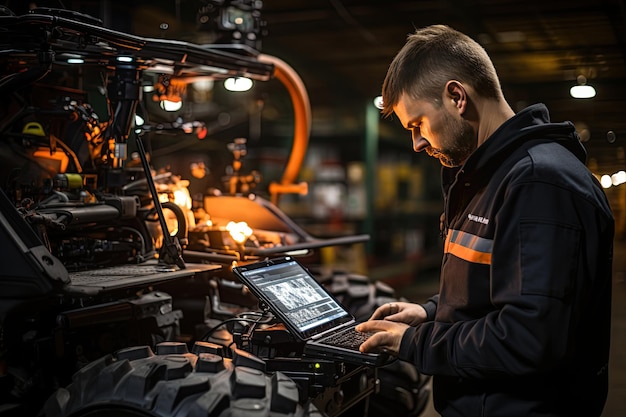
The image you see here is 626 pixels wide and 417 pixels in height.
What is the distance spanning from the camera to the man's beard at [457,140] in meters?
2.41

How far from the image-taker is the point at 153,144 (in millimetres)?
4926

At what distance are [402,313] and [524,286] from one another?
791 millimetres

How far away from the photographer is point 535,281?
6.77ft

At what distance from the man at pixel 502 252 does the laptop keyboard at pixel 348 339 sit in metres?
0.08

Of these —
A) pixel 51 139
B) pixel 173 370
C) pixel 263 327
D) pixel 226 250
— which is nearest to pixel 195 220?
pixel 226 250

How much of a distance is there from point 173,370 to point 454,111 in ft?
3.93

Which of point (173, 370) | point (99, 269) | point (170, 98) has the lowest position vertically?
point (173, 370)

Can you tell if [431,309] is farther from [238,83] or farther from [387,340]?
[238,83]

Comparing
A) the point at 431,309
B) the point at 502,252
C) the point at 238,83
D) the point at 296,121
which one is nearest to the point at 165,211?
the point at 238,83

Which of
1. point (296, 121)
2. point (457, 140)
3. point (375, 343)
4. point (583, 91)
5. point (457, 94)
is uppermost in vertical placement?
point (583, 91)

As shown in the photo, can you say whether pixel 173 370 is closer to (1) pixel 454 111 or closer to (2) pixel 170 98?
(1) pixel 454 111

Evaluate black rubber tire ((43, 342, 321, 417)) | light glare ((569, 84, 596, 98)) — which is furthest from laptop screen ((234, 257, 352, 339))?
light glare ((569, 84, 596, 98))

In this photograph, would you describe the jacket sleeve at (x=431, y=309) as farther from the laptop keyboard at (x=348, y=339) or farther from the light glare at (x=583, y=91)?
the light glare at (x=583, y=91)

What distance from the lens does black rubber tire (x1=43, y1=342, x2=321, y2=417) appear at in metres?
2.30
